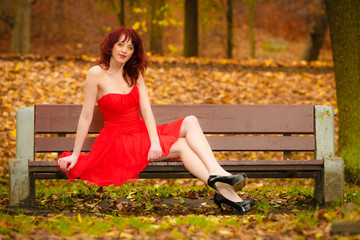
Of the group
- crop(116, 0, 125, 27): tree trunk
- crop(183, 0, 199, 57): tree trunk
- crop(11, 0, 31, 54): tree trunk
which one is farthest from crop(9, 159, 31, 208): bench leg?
crop(116, 0, 125, 27): tree trunk

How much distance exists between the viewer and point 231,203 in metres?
3.88

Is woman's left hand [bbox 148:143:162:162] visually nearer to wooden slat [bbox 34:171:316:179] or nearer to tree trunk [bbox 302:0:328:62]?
wooden slat [bbox 34:171:316:179]

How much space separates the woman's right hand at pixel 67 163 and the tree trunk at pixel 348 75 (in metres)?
3.19

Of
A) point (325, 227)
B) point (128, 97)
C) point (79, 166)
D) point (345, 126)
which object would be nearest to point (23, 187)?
point (79, 166)

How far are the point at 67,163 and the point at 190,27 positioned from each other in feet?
29.5

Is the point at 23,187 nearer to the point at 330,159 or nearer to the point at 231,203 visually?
the point at 231,203

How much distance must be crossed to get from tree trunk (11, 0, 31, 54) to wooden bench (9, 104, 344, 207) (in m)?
8.25

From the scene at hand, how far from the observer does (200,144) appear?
3.97 m

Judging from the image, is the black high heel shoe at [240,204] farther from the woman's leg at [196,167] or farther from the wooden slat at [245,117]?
the wooden slat at [245,117]

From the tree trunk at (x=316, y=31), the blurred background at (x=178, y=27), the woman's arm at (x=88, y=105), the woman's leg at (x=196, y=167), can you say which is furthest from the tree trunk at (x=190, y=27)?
the woman's leg at (x=196, y=167)

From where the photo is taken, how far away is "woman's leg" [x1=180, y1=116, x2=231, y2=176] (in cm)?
384

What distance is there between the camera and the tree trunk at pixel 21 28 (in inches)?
474

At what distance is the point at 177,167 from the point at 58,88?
5.23m

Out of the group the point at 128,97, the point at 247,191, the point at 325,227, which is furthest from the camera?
the point at 247,191
